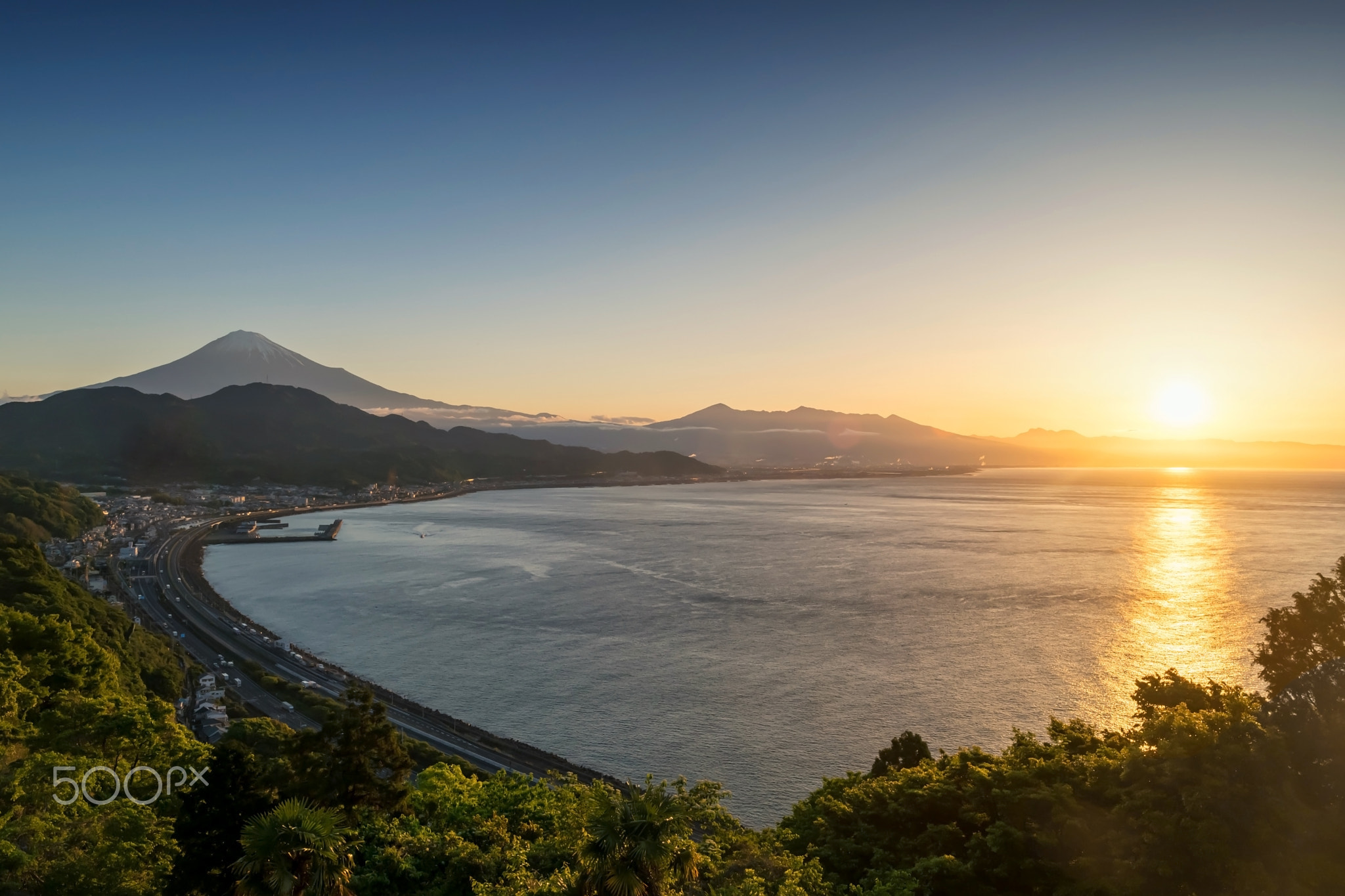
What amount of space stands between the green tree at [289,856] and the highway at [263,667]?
45.7 ft

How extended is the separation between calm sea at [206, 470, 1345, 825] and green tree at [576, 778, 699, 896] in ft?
42.0

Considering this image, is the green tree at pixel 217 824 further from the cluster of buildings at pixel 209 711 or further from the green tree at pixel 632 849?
the cluster of buildings at pixel 209 711

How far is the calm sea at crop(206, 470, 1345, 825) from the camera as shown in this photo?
75.2 ft

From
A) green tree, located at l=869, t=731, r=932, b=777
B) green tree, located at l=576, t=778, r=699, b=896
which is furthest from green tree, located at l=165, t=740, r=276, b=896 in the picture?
green tree, located at l=869, t=731, r=932, b=777

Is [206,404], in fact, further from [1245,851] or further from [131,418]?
[1245,851]

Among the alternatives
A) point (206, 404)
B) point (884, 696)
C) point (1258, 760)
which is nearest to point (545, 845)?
point (1258, 760)

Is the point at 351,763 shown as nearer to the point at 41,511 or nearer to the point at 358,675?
the point at 358,675

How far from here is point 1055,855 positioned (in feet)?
29.0

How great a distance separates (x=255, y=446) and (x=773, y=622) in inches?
5979

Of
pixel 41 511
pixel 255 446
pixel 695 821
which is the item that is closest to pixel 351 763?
pixel 695 821

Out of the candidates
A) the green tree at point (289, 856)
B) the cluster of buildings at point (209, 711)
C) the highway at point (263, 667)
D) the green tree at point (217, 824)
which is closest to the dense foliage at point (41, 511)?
the highway at point (263, 667)

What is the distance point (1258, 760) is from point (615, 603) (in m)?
34.0

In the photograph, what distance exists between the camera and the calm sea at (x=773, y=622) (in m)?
22.9

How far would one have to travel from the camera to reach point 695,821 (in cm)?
829
